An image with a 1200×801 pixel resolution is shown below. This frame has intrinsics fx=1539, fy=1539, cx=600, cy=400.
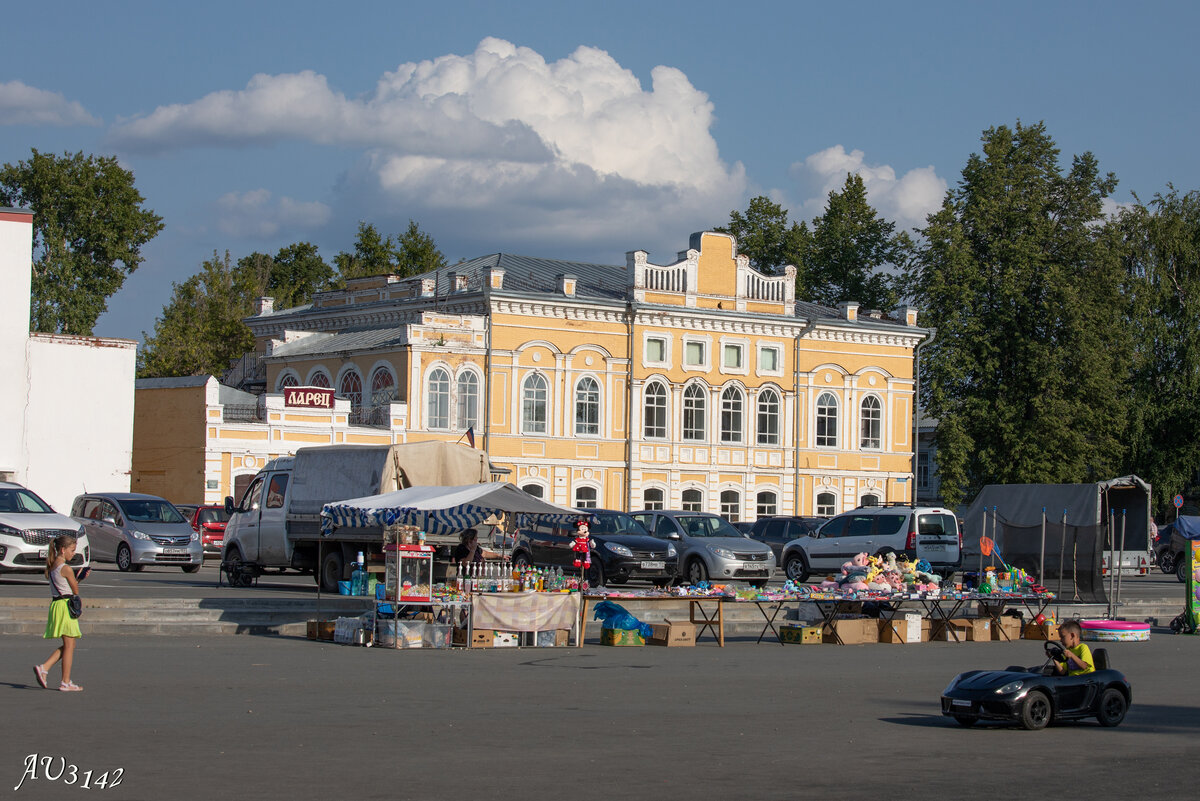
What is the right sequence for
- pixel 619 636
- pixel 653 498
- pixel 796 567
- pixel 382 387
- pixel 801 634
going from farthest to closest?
pixel 653 498 → pixel 382 387 → pixel 796 567 → pixel 801 634 → pixel 619 636

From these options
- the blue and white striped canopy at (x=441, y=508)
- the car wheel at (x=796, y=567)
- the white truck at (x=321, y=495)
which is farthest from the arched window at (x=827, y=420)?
the blue and white striped canopy at (x=441, y=508)

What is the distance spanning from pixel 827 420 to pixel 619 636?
43.5 metres

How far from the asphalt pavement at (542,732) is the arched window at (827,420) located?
147 ft

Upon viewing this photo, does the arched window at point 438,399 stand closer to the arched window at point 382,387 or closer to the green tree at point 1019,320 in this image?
the arched window at point 382,387

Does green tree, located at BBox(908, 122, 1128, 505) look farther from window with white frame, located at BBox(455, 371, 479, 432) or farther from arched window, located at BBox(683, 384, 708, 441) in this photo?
window with white frame, located at BBox(455, 371, 479, 432)

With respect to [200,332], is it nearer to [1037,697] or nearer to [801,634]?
[801,634]

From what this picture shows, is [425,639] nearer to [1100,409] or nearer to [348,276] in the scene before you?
[1100,409]

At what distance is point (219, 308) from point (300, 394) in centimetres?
2949

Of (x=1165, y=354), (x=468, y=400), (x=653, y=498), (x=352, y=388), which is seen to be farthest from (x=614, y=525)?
(x=1165, y=354)

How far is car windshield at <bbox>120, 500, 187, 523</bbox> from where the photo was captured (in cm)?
3631

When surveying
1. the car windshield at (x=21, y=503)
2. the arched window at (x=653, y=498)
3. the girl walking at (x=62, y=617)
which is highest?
A: the arched window at (x=653, y=498)

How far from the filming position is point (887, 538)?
37812 millimetres

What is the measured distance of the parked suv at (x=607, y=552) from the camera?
31.5 metres

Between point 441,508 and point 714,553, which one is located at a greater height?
point 441,508
